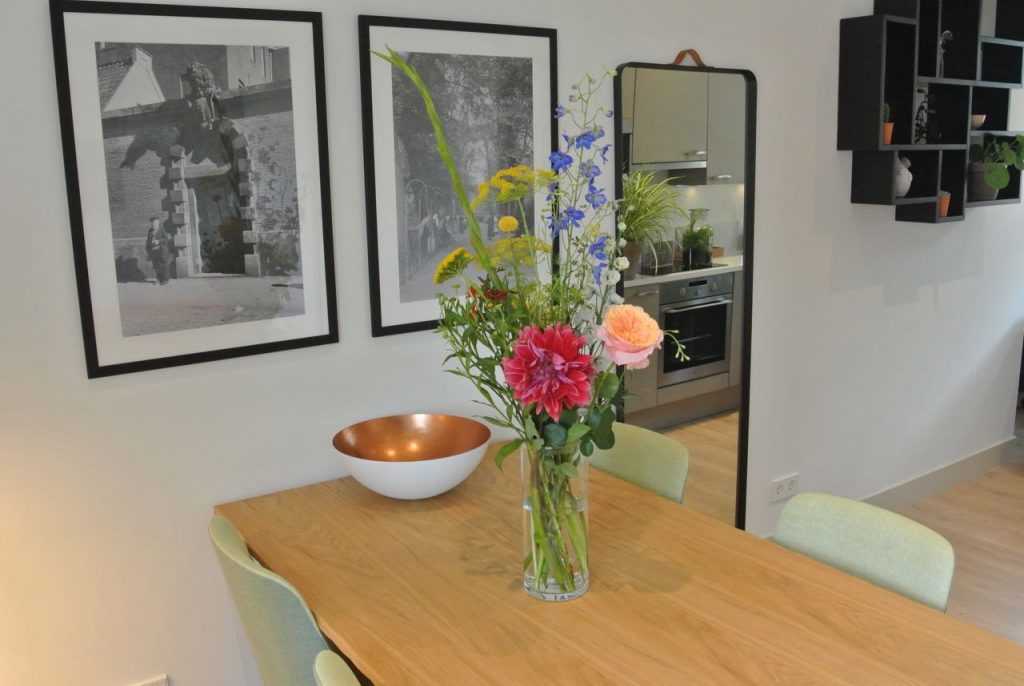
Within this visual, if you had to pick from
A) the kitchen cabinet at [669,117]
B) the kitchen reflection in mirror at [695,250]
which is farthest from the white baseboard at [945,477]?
the kitchen cabinet at [669,117]

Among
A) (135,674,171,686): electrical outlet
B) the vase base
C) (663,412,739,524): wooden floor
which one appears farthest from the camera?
(663,412,739,524): wooden floor

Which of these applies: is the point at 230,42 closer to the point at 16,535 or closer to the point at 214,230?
the point at 214,230

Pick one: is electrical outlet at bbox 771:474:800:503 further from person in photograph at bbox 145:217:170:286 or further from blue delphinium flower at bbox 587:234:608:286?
person in photograph at bbox 145:217:170:286

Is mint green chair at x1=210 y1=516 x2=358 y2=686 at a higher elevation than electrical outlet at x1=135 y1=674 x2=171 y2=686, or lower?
higher

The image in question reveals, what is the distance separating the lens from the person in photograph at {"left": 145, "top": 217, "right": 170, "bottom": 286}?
204 centimetres

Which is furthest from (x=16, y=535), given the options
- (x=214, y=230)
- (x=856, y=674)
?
(x=856, y=674)

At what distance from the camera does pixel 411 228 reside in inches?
94.7

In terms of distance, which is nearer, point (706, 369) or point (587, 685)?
point (587, 685)

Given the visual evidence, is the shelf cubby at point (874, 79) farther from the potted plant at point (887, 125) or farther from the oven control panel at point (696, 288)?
the oven control panel at point (696, 288)

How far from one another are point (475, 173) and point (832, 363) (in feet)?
6.00

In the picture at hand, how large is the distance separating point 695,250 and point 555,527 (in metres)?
1.55

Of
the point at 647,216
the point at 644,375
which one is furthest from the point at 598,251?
the point at 644,375

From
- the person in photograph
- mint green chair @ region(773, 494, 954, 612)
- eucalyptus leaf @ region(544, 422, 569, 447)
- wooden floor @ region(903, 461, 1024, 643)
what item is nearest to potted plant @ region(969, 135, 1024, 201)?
wooden floor @ region(903, 461, 1024, 643)

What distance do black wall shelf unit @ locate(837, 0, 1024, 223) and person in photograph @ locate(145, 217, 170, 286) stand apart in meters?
2.44
